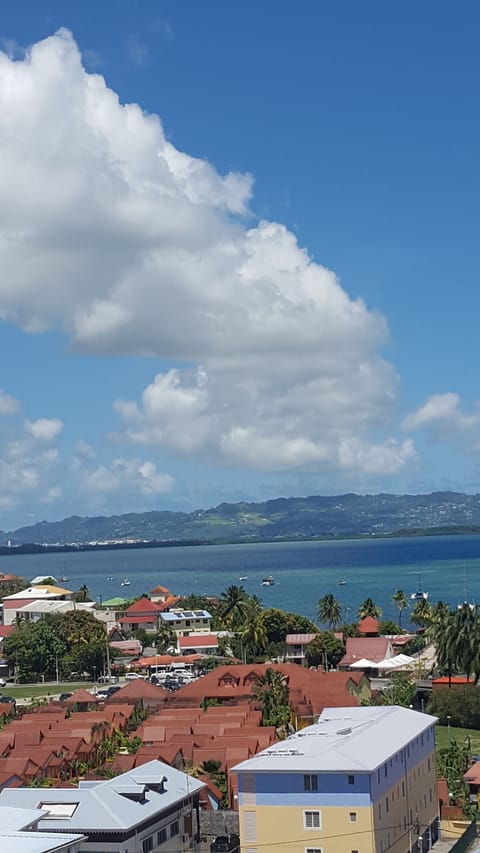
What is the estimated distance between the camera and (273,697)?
6088cm

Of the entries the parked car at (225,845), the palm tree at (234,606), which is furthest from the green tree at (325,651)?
the parked car at (225,845)

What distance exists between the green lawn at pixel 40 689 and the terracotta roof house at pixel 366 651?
20.7m

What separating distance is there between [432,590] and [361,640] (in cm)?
10150

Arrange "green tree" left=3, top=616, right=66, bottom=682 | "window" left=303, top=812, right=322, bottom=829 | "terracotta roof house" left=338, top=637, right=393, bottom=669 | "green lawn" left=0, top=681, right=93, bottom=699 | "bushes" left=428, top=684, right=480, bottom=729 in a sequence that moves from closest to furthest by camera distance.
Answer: "window" left=303, top=812, right=322, bottom=829, "bushes" left=428, top=684, right=480, bottom=729, "green lawn" left=0, top=681, right=93, bottom=699, "terracotta roof house" left=338, top=637, right=393, bottom=669, "green tree" left=3, top=616, right=66, bottom=682

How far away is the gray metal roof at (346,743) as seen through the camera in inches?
1303

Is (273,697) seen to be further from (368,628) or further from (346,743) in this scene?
(368,628)

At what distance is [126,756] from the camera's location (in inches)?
1857

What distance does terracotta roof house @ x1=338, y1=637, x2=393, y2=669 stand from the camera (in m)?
84.6

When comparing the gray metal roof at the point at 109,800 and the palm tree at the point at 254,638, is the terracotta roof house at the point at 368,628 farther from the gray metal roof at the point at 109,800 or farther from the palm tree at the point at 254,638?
the gray metal roof at the point at 109,800

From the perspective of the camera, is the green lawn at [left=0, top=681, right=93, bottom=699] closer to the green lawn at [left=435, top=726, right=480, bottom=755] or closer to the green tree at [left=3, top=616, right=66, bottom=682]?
the green tree at [left=3, top=616, right=66, bottom=682]

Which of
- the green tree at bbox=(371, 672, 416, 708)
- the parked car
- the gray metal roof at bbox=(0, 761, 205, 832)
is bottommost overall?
the parked car

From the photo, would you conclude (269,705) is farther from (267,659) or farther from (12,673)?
(12,673)

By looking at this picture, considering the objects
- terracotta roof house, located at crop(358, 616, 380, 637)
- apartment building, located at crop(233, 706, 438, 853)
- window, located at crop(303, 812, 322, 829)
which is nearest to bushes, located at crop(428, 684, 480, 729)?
apartment building, located at crop(233, 706, 438, 853)

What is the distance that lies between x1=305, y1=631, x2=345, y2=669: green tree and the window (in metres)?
55.9
